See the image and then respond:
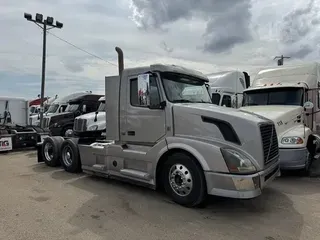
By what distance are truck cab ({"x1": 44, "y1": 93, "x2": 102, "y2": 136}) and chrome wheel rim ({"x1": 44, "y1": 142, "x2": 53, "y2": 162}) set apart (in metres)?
6.28

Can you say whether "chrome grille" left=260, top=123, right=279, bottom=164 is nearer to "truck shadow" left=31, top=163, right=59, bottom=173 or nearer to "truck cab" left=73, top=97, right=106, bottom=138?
"truck cab" left=73, top=97, right=106, bottom=138

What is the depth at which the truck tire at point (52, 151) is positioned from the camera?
28.3ft

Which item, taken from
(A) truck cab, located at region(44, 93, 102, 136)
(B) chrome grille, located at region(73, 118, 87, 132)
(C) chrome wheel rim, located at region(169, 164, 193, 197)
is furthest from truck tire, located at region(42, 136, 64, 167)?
(A) truck cab, located at region(44, 93, 102, 136)

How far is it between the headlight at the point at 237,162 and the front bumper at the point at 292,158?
2.53 metres

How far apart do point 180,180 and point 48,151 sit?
533cm

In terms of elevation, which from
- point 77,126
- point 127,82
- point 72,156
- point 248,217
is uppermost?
point 127,82

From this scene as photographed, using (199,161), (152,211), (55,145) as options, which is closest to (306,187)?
(199,161)

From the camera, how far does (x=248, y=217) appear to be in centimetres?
480

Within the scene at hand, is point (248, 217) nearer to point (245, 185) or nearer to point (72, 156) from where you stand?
point (245, 185)

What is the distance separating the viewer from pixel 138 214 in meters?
4.89

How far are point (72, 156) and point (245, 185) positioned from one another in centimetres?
490

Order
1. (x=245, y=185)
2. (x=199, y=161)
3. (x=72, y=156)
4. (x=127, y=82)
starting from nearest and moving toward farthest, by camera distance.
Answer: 1. (x=245, y=185)
2. (x=199, y=161)
3. (x=127, y=82)
4. (x=72, y=156)

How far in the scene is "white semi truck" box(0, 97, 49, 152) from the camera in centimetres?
1186

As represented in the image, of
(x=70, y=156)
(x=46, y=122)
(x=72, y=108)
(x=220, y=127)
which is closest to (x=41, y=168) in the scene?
(x=70, y=156)
